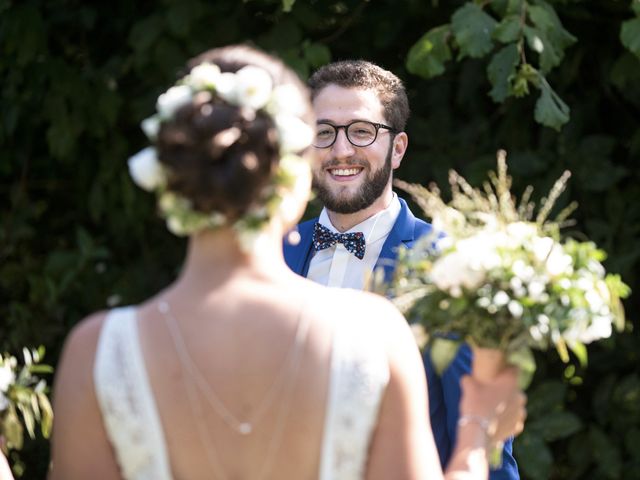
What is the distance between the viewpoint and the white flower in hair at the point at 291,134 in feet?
7.11

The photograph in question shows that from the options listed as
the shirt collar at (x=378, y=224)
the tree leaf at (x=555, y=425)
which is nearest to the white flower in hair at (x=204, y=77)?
the shirt collar at (x=378, y=224)

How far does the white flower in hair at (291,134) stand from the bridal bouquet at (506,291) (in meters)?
0.36

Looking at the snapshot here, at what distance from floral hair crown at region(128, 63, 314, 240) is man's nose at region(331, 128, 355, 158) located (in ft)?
4.83

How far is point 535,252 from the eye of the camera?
2367mm

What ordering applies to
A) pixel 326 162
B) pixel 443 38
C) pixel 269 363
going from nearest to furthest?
pixel 269 363 → pixel 326 162 → pixel 443 38

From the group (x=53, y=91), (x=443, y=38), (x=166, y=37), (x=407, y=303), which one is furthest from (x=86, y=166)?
(x=407, y=303)

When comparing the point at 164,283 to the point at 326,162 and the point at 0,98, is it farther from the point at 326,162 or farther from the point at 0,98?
the point at 326,162

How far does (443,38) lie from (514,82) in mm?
329

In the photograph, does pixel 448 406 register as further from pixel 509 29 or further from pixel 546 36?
pixel 546 36

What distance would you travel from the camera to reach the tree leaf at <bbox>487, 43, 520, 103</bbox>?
14.4 ft

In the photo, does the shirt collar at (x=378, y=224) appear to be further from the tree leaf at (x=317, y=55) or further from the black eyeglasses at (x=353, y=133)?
the tree leaf at (x=317, y=55)

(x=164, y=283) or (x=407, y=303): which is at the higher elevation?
(x=407, y=303)

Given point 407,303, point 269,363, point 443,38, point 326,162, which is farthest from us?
point 443,38

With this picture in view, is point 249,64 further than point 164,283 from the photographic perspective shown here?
No
